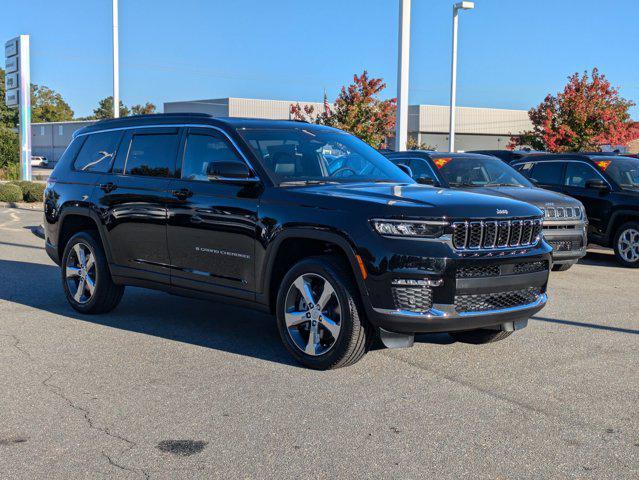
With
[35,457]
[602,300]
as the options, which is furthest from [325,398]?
[602,300]

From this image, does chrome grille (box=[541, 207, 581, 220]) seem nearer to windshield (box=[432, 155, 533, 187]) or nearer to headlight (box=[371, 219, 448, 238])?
windshield (box=[432, 155, 533, 187])

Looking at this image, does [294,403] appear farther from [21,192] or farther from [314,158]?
[21,192]

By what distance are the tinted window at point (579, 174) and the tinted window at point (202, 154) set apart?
→ 8.06m

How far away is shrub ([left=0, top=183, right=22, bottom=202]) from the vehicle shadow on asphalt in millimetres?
15716

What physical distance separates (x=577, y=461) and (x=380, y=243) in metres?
1.91

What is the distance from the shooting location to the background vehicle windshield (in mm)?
12375

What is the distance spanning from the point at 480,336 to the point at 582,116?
63.8 ft

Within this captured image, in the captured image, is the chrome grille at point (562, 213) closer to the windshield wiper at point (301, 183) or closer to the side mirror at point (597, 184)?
the side mirror at point (597, 184)

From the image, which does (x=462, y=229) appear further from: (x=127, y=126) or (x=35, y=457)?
(x=127, y=126)

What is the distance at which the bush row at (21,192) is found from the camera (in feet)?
79.8

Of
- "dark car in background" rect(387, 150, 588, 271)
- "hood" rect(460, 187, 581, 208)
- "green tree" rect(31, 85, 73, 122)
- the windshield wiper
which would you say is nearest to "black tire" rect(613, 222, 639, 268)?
"dark car in background" rect(387, 150, 588, 271)

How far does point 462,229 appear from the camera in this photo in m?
5.27

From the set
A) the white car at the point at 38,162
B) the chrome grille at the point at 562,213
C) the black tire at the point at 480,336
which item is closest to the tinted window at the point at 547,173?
the chrome grille at the point at 562,213

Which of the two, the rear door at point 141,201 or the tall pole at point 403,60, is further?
the tall pole at point 403,60
